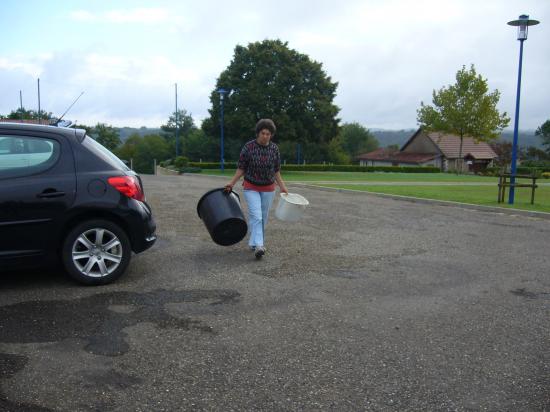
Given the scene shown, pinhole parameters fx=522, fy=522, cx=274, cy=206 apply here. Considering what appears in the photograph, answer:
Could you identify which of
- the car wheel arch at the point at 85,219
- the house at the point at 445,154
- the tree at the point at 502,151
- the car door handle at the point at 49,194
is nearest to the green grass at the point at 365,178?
the car wheel arch at the point at 85,219

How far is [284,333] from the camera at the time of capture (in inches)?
155

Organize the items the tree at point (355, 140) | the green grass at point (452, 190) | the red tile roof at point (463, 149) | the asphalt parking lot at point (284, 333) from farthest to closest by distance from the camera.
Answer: the tree at point (355, 140) < the red tile roof at point (463, 149) < the green grass at point (452, 190) < the asphalt parking lot at point (284, 333)

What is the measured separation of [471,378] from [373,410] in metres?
0.82

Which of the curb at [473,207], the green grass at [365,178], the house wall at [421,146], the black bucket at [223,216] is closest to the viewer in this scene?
the black bucket at [223,216]

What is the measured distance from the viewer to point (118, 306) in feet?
14.7

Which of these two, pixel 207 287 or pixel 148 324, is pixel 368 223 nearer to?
pixel 207 287

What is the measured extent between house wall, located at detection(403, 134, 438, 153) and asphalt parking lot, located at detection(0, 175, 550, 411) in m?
76.7

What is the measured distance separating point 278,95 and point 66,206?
1374 inches

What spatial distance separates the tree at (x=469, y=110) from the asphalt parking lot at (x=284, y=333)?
145ft

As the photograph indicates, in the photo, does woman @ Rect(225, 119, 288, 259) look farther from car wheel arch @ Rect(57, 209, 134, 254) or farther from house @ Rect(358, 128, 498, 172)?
house @ Rect(358, 128, 498, 172)

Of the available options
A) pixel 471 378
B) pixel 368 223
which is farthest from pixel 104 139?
pixel 471 378

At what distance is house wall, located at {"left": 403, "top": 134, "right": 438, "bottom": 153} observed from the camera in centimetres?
8062

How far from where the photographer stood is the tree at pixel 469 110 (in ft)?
157

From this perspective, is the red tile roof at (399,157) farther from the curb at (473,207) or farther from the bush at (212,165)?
the curb at (473,207)
